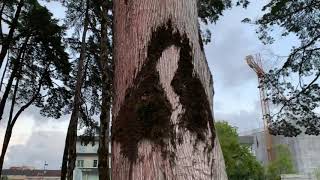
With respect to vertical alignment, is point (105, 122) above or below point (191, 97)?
above

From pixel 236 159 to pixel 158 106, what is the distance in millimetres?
41520

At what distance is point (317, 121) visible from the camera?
15258 mm

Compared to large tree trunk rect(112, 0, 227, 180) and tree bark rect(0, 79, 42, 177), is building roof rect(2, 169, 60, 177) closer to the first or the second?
tree bark rect(0, 79, 42, 177)

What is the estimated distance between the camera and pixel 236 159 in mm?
43312

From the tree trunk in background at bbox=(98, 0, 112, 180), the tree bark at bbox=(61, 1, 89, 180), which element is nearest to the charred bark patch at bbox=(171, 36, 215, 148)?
the tree trunk in background at bbox=(98, 0, 112, 180)

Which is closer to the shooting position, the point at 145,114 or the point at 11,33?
the point at 145,114

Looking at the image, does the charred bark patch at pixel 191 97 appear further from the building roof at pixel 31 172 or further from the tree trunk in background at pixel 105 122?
the building roof at pixel 31 172

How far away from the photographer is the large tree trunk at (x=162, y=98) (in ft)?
8.82

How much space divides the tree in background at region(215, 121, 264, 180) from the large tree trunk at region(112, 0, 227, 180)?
39.2 metres

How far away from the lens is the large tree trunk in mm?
2689

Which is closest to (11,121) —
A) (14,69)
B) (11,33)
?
(14,69)

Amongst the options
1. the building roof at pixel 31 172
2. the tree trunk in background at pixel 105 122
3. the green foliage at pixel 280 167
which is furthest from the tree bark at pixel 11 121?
the building roof at pixel 31 172

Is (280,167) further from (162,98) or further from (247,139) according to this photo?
(162,98)

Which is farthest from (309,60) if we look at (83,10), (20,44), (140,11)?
(140,11)
